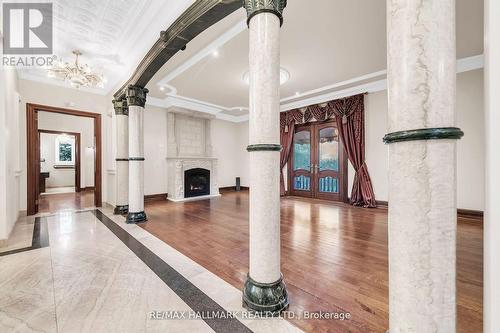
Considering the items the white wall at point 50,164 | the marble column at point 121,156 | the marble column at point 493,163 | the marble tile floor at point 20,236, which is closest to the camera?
the marble column at point 493,163

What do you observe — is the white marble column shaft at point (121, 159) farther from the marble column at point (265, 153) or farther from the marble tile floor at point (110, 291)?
the marble column at point (265, 153)

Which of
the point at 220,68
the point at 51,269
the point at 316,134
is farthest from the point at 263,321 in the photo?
the point at 316,134

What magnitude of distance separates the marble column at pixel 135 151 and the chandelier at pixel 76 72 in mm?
739


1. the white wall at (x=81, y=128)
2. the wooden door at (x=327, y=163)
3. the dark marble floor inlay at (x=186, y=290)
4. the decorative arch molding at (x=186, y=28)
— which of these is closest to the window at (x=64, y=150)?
the white wall at (x=81, y=128)

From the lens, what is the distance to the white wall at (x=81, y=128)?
8.33 m

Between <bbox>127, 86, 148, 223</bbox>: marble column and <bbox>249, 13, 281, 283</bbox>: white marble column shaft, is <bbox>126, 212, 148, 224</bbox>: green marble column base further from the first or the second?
<bbox>249, 13, 281, 283</bbox>: white marble column shaft

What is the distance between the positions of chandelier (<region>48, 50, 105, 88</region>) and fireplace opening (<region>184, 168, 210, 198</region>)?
143 inches

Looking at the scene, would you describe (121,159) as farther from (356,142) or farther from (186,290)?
(356,142)

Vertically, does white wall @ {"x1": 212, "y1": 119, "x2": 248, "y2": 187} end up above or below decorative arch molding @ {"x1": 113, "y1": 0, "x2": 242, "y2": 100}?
below

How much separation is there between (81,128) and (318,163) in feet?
30.8

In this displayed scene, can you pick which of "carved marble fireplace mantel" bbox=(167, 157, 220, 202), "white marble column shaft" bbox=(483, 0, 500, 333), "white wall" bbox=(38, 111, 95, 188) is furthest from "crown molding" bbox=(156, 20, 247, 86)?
"white wall" bbox=(38, 111, 95, 188)

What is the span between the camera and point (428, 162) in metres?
0.73

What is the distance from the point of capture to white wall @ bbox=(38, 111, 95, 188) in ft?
27.3

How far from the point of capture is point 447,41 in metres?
0.73
